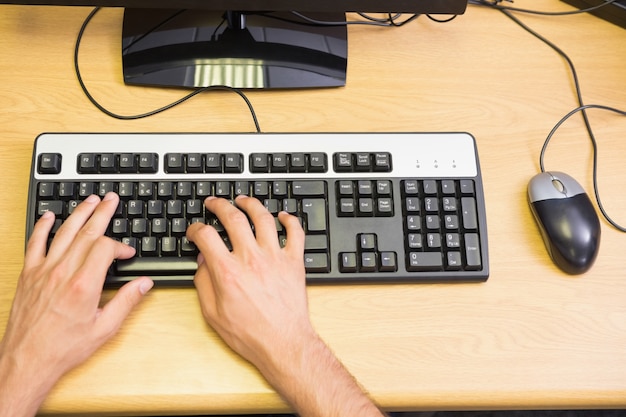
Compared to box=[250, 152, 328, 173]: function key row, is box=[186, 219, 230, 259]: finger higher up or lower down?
lower down

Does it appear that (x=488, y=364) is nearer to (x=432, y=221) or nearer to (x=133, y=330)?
(x=432, y=221)

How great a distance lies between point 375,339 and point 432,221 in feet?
0.47

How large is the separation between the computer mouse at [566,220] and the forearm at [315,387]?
10.6 inches

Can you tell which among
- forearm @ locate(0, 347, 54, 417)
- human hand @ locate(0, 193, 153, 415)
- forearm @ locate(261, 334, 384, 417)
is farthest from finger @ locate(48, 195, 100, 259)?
forearm @ locate(261, 334, 384, 417)

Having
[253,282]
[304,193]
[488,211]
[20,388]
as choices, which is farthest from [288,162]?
[20,388]

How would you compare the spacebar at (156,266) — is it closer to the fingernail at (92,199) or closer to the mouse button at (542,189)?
the fingernail at (92,199)

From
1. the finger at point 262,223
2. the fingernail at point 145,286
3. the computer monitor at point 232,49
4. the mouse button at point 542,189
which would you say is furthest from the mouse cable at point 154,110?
the mouse button at point 542,189

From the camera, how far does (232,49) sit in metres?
0.72

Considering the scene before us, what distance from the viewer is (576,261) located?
2.05ft

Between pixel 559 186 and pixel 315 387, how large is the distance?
361mm

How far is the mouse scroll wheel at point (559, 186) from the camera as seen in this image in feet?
2.14

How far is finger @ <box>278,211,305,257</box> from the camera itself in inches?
24.0

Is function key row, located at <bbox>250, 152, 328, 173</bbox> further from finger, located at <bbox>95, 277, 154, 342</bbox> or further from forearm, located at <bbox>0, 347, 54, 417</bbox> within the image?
forearm, located at <bbox>0, 347, 54, 417</bbox>

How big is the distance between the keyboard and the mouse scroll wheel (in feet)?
0.30
